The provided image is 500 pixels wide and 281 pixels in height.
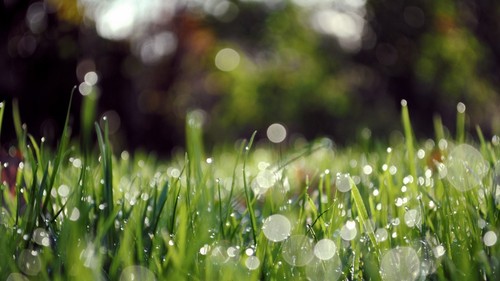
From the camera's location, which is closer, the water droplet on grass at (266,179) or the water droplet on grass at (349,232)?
the water droplet on grass at (349,232)

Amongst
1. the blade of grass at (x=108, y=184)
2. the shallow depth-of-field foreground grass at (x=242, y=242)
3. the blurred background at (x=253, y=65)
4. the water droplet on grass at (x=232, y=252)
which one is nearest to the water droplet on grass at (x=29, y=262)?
the shallow depth-of-field foreground grass at (x=242, y=242)

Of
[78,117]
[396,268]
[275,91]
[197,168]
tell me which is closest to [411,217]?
[396,268]

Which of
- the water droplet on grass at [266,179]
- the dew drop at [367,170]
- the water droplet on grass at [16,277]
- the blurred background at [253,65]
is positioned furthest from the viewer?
the blurred background at [253,65]

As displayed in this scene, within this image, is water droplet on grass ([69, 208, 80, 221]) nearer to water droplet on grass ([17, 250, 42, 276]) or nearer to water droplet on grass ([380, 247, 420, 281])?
water droplet on grass ([17, 250, 42, 276])

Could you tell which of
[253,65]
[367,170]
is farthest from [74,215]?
[253,65]

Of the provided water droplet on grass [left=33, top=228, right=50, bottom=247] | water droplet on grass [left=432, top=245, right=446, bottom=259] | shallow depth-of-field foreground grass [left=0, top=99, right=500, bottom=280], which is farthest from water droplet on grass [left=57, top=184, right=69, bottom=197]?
water droplet on grass [left=432, top=245, right=446, bottom=259]

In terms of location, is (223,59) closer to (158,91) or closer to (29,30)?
(158,91)

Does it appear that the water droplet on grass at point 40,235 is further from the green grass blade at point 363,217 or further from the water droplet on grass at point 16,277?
the green grass blade at point 363,217

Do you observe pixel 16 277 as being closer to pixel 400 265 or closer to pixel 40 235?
pixel 40 235
